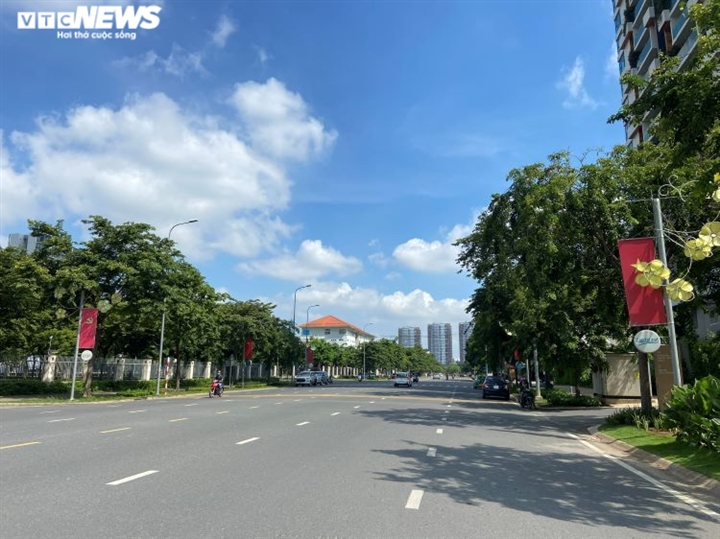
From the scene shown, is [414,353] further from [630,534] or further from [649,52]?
[630,534]

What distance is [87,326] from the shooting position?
32.4 meters

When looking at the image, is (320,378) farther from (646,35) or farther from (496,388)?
(646,35)

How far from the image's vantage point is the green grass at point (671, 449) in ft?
33.7

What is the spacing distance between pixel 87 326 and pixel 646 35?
2199 inches

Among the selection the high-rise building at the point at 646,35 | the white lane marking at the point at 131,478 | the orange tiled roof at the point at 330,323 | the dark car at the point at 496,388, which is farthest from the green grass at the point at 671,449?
the orange tiled roof at the point at 330,323

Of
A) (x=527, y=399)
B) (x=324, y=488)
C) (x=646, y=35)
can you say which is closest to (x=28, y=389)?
(x=527, y=399)

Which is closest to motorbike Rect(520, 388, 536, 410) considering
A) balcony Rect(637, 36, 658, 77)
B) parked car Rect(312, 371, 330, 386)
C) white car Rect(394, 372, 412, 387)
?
white car Rect(394, 372, 412, 387)

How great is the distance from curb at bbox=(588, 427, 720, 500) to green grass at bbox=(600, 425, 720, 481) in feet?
0.35

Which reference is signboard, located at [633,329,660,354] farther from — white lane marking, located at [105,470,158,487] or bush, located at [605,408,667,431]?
white lane marking, located at [105,470,158,487]

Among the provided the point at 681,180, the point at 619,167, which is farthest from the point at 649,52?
the point at 681,180

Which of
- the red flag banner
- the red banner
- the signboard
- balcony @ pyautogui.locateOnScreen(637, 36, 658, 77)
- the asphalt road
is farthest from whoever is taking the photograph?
balcony @ pyautogui.locateOnScreen(637, 36, 658, 77)

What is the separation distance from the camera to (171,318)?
42125mm

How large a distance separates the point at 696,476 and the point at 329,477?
6566mm

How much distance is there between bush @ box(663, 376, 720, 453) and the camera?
1139 cm
